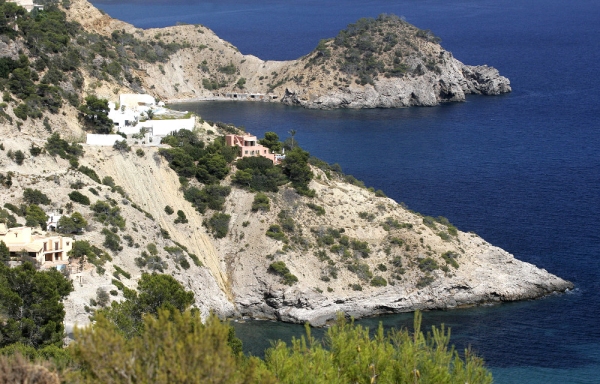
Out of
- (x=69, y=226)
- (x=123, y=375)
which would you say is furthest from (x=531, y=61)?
(x=123, y=375)

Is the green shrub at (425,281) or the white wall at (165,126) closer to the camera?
→ the green shrub at (425,281)

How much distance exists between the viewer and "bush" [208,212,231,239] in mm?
62406

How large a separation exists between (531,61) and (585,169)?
76194 millimetres

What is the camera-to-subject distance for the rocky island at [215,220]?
5538cm

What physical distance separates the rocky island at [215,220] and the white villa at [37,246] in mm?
1195

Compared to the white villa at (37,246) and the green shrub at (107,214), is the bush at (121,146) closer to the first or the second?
the green shrub at (107,214)

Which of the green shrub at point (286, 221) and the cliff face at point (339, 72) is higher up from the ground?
the cliff face at point (339, 72)

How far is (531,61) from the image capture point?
160000 mm

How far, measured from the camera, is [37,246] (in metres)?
47.8

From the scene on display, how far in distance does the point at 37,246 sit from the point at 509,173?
5126cm

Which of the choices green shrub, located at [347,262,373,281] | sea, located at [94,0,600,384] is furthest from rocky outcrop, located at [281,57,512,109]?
green shrub, located at [347,262,373,281]

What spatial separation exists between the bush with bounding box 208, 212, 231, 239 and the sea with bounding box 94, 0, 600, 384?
26.1 ft

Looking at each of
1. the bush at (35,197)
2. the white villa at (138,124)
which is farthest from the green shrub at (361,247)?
the bush at (35,197)

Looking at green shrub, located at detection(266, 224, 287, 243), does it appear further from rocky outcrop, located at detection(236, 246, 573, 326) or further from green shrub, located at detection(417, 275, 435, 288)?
green shrub, located at detection(417, 275, 435, 288)
